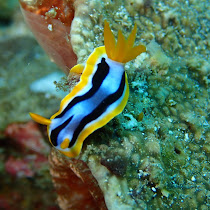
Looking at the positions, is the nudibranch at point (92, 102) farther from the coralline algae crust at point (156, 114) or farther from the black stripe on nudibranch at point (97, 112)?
the coralline algae crust at point (156, 114)

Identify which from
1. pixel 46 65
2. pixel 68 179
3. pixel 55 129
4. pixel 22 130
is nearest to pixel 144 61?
pixel 55 129

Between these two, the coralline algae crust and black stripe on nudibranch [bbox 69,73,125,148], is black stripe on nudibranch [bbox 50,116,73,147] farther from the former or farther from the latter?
the coralline algae crust

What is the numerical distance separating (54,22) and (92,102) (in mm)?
1366

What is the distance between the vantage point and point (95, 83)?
199 cm

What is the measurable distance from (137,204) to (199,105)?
1.52 meters

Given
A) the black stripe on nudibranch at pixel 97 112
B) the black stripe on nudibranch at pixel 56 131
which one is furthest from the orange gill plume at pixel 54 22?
the black stripe on nudibranch at pixel 56 131

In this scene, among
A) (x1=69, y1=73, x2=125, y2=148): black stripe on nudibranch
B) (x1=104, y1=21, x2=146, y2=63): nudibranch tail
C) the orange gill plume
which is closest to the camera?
(x1=69, y1=73, x2=125, y2=148): black stripe on nudibranch

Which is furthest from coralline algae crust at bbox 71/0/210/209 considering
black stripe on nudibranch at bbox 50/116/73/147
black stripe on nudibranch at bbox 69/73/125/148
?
black stripe on nudibranch at bbox 50/116/73/147

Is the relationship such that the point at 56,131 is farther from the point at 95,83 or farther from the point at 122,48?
the point at 122,48

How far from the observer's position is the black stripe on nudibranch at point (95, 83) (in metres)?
1.92

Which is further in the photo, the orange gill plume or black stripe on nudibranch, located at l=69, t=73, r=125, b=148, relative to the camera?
the orange gill plume

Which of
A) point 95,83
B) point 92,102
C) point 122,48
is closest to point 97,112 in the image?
point 92,102

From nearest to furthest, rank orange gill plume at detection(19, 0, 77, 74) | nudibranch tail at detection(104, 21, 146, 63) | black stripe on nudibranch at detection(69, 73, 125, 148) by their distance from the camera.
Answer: black stripe on nudibranch at detection(69, 73, 125, 148)
nudibranch tail at detection(104, 21, 146, 63)
orange gill plume at detection(19, 0, 77, 74)

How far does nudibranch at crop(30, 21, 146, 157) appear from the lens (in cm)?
187
